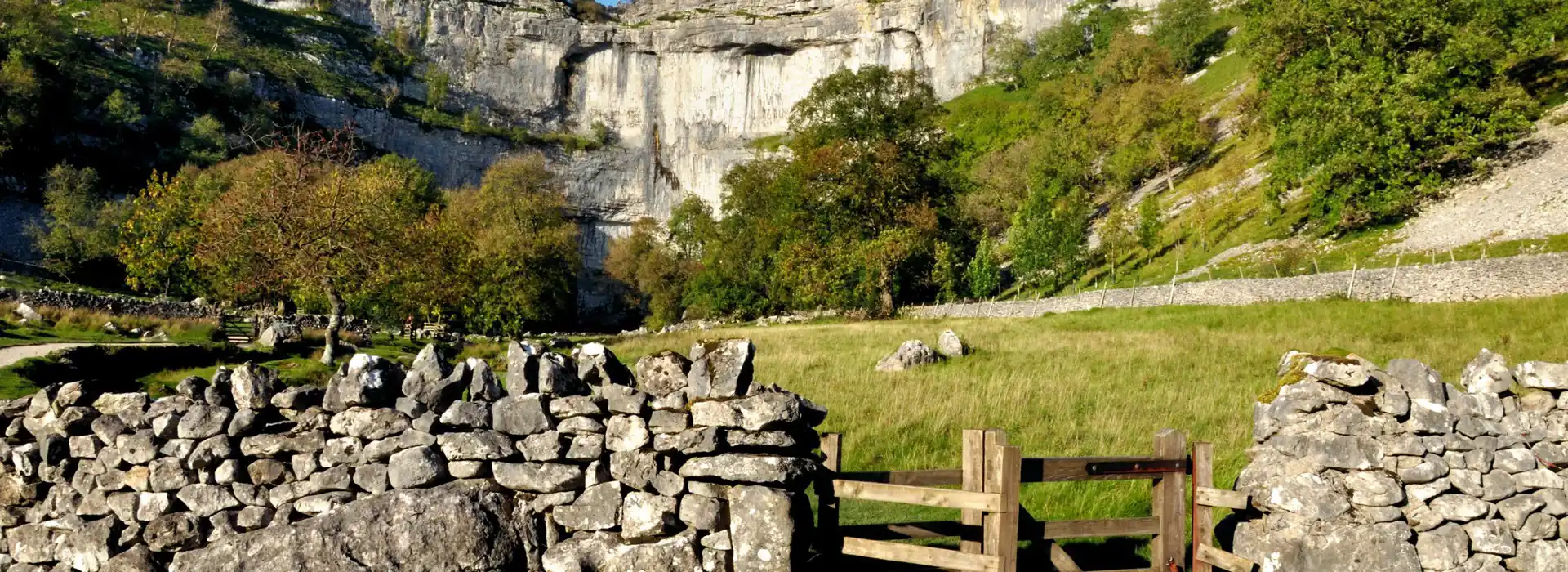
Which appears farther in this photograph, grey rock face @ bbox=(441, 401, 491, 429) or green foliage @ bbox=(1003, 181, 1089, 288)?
green foliage @ bbox=(1003, 181, 1089, 288)

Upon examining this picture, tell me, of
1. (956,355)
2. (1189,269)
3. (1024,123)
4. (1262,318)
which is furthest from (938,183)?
(1024,123)

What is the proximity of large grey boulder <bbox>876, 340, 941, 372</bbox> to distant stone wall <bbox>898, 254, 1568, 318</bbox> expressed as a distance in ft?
46.1

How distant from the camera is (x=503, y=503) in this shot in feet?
22.2

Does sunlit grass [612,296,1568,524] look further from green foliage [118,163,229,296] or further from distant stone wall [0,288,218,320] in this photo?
distant stone wall [0,288,218,320]

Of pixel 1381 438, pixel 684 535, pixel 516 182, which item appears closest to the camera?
pixel 684 535

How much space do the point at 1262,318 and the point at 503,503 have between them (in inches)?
908

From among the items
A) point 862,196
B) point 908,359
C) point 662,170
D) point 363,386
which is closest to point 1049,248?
point 862,196

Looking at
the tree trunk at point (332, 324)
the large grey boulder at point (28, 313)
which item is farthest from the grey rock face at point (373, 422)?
the large grey boulder at point (28, 313)

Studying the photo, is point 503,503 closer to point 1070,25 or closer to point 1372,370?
point 1372,370

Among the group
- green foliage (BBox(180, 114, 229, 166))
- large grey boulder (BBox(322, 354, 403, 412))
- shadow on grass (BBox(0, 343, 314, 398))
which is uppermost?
green foliage (BBox(180, 114, 229, 166))

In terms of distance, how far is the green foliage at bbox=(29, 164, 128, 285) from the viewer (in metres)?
51.5

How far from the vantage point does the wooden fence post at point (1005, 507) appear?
6.54 meters

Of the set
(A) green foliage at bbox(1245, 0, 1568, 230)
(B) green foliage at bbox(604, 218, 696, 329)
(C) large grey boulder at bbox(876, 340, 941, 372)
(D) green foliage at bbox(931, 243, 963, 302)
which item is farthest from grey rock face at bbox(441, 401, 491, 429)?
(B) green foliage at bbox(604, 218, 696, 329)

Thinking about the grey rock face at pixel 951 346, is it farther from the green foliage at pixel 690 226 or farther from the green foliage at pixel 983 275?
the green foliage at pixel 690 226
